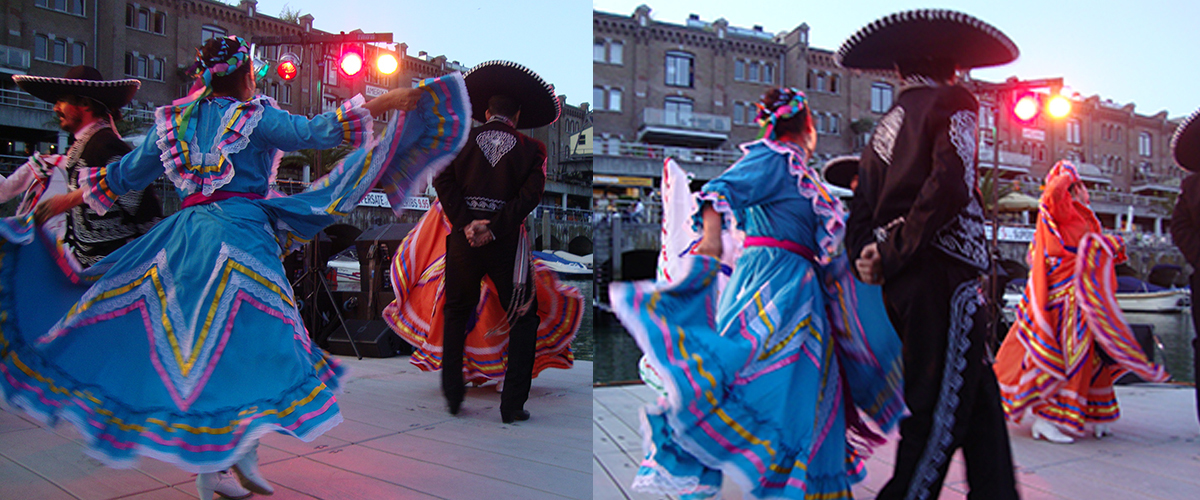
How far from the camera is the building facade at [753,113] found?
3.61m

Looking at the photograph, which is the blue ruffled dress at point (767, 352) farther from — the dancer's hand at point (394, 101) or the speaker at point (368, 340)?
the speaker at point (368, 340)

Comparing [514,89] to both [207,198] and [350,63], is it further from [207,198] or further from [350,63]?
[350,63]

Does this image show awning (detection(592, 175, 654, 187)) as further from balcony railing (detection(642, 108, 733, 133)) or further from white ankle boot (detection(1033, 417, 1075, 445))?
white ankle boot (detection(1033, 417, 1075, 445))

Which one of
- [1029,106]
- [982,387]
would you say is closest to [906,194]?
[982,387]

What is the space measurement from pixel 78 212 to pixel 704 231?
9.86 feet

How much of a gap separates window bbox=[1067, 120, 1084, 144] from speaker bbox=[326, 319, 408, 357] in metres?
18.0

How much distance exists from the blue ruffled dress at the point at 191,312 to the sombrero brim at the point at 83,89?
0.98 m

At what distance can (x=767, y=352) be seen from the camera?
195 cm

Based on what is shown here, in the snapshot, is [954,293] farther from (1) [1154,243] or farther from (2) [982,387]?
(1) [1154,243]

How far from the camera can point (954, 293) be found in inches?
70.0

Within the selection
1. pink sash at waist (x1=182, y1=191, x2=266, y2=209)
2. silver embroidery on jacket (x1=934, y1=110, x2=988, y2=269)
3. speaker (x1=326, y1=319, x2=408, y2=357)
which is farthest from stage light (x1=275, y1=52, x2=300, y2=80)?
silver embroidery on jacket (x1=934, y1=110, x2=988, y2=269)

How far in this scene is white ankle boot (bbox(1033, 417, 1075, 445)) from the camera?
133 inches

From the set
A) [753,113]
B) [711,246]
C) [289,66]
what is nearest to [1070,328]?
[753,113]

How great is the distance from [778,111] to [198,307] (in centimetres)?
191
